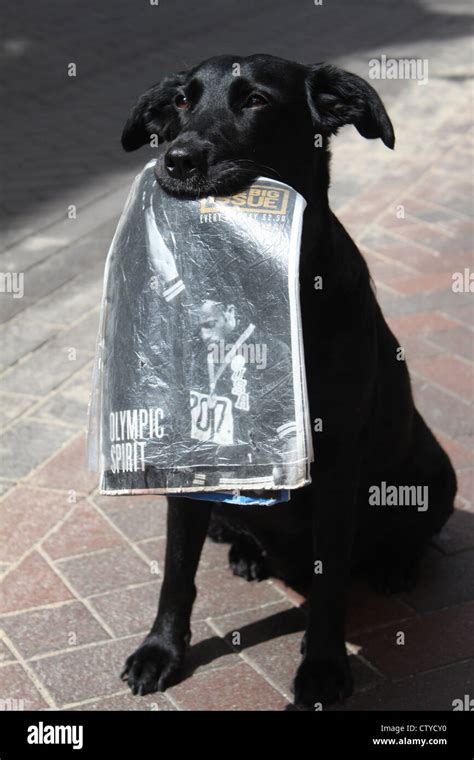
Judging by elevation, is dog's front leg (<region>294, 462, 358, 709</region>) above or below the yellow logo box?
below

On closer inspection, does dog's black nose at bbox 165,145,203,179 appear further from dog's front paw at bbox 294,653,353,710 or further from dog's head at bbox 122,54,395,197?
dog's front paw at bbox 294,653,353,710

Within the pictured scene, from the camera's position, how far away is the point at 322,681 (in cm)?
306

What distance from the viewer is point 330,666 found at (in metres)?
3.09

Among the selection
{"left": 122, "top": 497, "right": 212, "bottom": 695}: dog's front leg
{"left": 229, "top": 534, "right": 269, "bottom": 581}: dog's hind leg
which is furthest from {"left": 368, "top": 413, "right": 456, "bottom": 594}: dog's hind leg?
{"left": 122, "top": 497, "right": 212, "bottom": 695}: dog's front leg

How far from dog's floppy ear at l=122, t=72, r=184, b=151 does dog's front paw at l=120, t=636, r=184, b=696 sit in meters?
1.54

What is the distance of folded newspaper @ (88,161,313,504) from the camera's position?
2.52 m

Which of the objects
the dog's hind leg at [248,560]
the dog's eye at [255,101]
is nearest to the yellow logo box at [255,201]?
the dog's eye at [255,101]

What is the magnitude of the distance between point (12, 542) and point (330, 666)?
1305mm

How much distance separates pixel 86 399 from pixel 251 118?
Answer: 2.12 m

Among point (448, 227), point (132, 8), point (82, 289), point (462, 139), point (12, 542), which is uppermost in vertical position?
point (132, 8)

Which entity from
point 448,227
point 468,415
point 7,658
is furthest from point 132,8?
point 7,658

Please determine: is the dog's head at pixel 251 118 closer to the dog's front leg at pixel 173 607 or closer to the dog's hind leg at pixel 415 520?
the dog's front leg at pixel 173 607

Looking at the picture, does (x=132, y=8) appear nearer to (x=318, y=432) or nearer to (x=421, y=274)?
(x=421, y=274)
